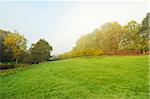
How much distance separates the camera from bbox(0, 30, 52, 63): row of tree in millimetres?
6109

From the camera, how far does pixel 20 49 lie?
23.7ft

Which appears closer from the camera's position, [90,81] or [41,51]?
[90,81]

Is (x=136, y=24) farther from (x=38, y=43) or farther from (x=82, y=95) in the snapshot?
Answer: (x=82, y=95)

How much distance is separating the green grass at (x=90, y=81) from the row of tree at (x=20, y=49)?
0.83 metres

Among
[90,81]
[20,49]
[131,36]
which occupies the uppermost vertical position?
[131,36]

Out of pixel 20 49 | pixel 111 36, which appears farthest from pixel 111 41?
pixel 20 49

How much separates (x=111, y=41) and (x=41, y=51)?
2.38m

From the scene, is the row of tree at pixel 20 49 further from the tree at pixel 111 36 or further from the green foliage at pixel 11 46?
the tree at pixel 111 36

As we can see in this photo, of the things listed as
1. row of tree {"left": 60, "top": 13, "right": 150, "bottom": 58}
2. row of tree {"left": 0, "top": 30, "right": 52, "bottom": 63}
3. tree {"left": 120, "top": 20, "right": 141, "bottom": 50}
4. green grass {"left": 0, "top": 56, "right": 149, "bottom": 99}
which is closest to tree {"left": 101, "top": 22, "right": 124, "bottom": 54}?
row of tree {"left": 60, "top": 13, "right": 150, "bottom": 58}

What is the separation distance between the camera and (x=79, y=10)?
5.29 meters

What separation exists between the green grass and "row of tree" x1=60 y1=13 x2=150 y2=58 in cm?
24

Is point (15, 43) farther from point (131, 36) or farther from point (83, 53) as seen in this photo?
point (131, 36)

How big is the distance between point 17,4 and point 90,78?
A: 3.12 metres

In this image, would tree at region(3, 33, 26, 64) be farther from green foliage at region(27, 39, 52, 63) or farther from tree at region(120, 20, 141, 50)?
tree at region(120, 20, 141, 50)
